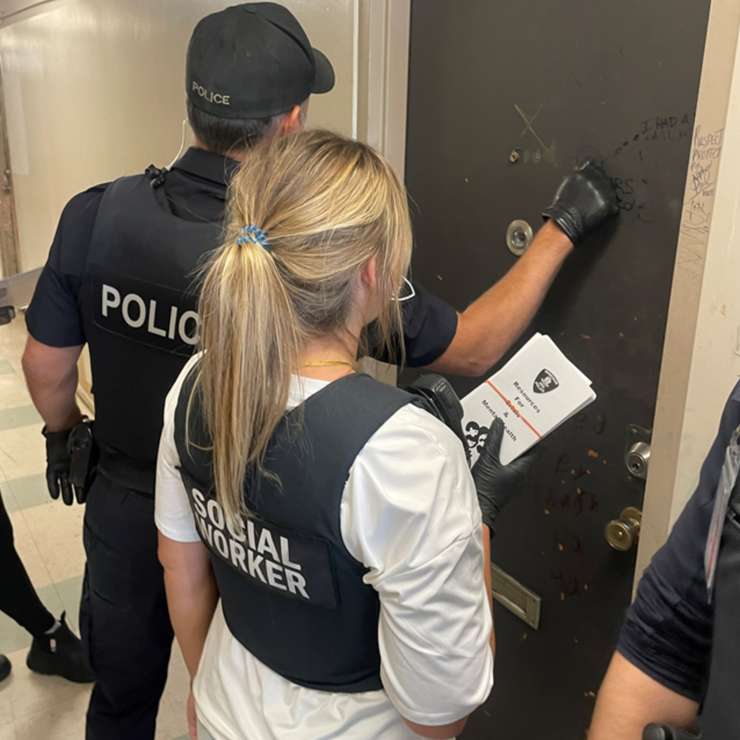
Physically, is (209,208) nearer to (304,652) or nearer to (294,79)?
(294,79)

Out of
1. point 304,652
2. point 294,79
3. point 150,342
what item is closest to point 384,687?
point 304,652

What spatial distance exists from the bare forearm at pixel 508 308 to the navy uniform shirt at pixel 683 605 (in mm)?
580

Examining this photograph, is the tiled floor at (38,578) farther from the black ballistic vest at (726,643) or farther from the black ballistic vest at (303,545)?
the black ballistic vest at (726,643)

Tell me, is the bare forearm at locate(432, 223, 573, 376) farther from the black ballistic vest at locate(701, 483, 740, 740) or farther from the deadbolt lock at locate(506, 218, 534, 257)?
the black ballistic vest at locate(701, 483, 740, 740)

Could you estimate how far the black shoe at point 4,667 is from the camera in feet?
7.34

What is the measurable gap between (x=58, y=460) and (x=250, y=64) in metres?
0.93

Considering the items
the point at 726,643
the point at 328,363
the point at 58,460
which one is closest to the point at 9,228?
the point at 58,460

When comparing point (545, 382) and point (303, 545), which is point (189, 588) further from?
point (545, 382)

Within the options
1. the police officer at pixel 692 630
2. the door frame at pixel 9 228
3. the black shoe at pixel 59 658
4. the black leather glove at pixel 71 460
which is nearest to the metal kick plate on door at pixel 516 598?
the police officer at pixel 692 630

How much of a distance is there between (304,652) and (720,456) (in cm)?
54

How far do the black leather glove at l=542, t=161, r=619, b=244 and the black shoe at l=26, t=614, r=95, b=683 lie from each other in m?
1.83

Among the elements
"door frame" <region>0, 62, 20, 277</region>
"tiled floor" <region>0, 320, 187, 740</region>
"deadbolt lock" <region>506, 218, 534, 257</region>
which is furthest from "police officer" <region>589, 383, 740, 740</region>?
"door frame" <region>0, 62, 20, 277</region>

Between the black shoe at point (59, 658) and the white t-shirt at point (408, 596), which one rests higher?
the white t-shirt at point (408, 596)

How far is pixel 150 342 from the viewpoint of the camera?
134 centimetres
